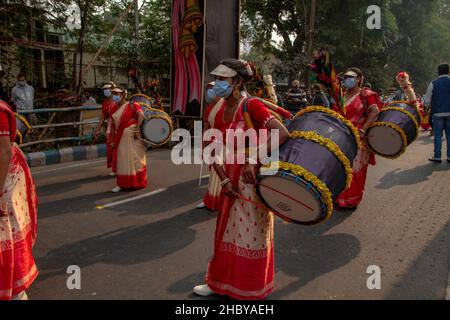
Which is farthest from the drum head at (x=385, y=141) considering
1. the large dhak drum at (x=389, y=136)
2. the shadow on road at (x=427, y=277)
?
the shadow on road at (x=427, y=277)

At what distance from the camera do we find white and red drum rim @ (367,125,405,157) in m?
5.79

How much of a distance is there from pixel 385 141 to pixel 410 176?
279cm

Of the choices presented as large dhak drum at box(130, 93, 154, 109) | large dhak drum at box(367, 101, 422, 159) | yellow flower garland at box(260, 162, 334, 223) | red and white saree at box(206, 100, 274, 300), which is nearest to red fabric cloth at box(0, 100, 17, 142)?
red and white saree at box(206, 100, 274, 300)

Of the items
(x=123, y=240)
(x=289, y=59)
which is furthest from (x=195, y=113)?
(x=289, y=59)

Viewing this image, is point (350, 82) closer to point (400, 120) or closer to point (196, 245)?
point (400, 120)

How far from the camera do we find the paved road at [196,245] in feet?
12.4

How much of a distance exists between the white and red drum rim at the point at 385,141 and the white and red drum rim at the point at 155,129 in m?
3.29

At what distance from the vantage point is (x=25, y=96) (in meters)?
10.9

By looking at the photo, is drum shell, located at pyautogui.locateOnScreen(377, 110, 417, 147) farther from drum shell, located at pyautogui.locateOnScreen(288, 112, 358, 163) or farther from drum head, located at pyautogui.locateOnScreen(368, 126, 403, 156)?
drum shell, located at pyautogui.locateOnScreen(288, 112, 358, 163)

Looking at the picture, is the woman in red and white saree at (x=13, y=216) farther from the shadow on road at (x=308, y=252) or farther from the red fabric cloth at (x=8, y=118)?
the shadow on road at (x=308, y=252)

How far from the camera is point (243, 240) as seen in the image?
3195mm

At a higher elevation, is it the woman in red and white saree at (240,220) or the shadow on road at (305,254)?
the woman in red and white saree at (240,220)

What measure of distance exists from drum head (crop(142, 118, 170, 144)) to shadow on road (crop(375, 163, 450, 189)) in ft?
12.5

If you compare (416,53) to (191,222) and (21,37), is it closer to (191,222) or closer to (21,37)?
(21,37)
